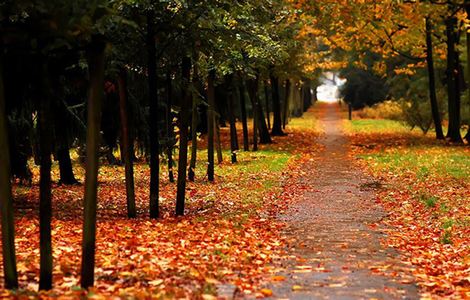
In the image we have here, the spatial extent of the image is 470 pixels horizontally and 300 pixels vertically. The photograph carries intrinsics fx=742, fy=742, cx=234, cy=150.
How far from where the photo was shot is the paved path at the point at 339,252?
309 inches

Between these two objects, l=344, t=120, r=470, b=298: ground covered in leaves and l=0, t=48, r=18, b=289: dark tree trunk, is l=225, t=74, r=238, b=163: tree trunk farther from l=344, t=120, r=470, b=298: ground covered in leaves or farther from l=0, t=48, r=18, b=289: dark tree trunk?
l=0, t=48, r=18, b=289: dark tree trunk

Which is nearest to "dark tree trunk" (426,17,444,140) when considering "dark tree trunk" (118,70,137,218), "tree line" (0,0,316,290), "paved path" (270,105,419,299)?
"tree line" (0,0,316,290)

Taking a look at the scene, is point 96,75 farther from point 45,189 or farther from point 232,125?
point 232,125

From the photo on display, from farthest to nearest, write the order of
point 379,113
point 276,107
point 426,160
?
point 379,113
point 276,107
point 426,160

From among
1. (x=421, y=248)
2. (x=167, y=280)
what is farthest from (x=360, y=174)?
(x=167, y=280)

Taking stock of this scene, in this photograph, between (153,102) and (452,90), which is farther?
(452,90)

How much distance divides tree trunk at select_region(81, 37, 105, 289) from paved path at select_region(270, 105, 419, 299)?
6.34ft

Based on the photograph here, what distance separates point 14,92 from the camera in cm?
1271

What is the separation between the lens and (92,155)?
7457 mm

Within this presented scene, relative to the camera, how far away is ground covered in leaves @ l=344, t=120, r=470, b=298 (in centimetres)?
908

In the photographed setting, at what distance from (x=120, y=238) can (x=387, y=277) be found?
415 cm

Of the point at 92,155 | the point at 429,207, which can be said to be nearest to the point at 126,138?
the point at 92,155

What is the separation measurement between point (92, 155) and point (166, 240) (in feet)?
11.6

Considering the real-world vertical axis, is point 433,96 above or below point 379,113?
above
